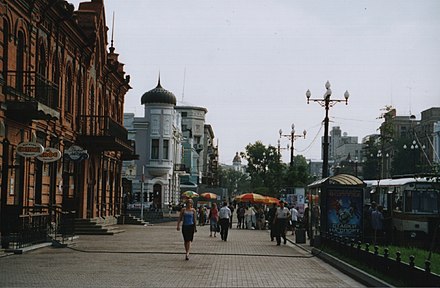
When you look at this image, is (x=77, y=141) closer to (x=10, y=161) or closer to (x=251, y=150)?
(x=10, y=161)

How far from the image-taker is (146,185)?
7425 centimetres

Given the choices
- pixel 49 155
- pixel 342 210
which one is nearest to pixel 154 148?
pixel 342 210

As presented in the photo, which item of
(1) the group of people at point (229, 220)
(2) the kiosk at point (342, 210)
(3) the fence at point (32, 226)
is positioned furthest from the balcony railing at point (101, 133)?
(2) the kiosk at point (342, 210)

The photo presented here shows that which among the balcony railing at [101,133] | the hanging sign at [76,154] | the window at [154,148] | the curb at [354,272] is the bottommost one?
the curb at [354,272]

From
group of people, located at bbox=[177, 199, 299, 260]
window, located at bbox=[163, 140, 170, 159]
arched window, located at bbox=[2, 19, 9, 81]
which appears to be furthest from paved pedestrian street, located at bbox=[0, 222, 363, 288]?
window, located at bbox=[163, 140, 170, 159]

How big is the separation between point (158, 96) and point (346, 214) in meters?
49.7

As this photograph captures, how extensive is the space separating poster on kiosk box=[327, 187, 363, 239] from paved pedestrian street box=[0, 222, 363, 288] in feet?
4.99

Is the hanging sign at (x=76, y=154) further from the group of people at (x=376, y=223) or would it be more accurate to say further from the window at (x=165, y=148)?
the window at (x=165, y=148)

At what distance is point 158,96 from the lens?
74.2 metres

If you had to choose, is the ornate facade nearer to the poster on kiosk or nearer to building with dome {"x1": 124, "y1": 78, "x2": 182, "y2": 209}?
the poster on kiosk

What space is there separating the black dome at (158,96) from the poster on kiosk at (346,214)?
49171mm

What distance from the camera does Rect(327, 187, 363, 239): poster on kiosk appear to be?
2628cm

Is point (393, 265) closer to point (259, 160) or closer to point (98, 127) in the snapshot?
point (98, 127)

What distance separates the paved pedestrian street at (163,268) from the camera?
50.1ft
